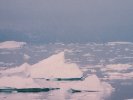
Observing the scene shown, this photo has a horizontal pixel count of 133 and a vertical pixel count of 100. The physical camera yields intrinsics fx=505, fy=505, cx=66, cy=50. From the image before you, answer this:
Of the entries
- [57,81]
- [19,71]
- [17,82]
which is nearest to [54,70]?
[57,81]

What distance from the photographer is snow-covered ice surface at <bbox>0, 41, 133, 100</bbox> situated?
4.18 meters

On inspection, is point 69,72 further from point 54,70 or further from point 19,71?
point 19,71

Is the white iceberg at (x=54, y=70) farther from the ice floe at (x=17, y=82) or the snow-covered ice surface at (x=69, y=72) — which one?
the ice floe at (x=17, y=82)

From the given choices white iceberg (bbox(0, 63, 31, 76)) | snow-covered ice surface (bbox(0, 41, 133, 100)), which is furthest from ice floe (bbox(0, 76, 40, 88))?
white iceberg (bbox(0, 63, 31, 76))

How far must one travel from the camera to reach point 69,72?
4.50m

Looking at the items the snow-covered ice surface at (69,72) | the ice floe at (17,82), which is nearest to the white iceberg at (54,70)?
the snow-covered ice surface at (69,72)

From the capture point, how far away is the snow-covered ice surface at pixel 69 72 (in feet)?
13.7

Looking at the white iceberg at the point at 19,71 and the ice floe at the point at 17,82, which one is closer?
the ice floe at the point at 17,82

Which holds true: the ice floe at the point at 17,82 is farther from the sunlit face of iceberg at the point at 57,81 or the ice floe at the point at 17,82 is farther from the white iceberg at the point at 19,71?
the white iceberg at the point at 19,71

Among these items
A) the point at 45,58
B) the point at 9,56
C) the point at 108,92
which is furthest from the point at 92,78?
the point at 9,56

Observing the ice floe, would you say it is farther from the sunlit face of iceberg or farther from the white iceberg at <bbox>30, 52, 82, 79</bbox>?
the white iceberg at <bbox>30, 52, 82, 79</bbox>

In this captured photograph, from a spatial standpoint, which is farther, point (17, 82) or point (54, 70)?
point (54, 70)

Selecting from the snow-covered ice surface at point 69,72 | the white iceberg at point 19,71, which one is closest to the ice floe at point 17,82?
the snow-covered ice surface at point 69,72

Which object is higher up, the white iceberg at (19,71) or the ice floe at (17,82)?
the white iceberg at (19,71)
